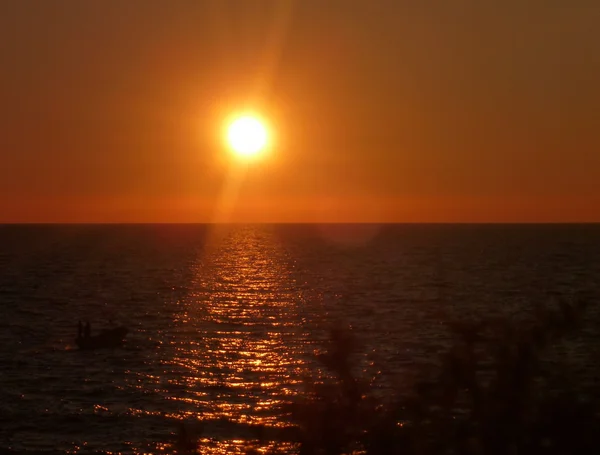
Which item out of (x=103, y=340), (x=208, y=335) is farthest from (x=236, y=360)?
(x=208, y=335)

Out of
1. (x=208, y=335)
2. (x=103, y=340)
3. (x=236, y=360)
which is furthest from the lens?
(x=208, y=335)

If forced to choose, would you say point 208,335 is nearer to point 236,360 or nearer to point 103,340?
point 103,340

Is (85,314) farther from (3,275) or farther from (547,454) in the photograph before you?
(547,454)

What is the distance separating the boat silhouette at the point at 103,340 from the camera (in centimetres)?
4097

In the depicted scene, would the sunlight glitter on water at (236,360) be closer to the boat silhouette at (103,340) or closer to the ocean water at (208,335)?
the ocean water at (208,335)

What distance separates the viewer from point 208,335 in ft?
147

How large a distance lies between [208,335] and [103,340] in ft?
19.9

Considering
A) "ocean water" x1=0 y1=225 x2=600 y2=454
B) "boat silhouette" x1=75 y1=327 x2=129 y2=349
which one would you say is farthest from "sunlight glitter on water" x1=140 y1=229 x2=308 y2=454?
"boat silhouette" x1=75 y1=327 x2=129 y2=349

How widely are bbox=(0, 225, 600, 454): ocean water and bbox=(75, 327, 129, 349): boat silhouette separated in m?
0.78

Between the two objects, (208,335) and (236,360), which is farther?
(208,335)

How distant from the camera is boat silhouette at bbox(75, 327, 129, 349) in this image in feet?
134

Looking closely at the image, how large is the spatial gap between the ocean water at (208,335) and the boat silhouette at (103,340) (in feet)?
2.57

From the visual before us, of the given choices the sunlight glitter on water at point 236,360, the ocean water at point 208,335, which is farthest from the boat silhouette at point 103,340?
the sunlight glitter on water at point 236,360

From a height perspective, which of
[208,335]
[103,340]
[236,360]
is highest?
[208,335]
